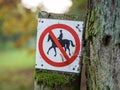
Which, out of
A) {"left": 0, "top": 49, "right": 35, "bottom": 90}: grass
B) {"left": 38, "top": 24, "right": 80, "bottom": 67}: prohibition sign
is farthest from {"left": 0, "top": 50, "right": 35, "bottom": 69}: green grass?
{"left": 38, "top": 24, "right": 80, "bottom": 67}: prohibition sign

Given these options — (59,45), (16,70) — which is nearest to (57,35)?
(59,45)

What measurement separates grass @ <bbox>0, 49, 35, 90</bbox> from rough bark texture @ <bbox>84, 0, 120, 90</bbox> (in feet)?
21.9

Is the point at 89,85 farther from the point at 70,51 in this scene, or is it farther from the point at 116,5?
the point at 116,5

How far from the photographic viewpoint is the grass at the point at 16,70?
1349 cm

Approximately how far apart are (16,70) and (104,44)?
19.9 meters

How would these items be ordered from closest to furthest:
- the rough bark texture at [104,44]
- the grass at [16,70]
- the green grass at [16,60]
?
the rough bark texture at [104,44], the grass at [16,70], the green grass at [16,60]

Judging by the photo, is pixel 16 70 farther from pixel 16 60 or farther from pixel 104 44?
pixel 104 44

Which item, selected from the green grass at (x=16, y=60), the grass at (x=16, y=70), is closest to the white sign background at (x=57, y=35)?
the grass at (x=16, y=70)

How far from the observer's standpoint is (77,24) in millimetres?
2277

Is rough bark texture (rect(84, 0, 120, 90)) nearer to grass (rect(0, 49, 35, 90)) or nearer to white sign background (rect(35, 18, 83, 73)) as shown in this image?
white sign background (rect(35, 18, 83, 73))

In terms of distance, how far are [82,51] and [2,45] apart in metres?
30.7

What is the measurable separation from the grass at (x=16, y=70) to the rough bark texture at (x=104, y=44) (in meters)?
6.68

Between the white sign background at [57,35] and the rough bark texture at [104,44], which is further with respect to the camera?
the white sign background at [57,35]

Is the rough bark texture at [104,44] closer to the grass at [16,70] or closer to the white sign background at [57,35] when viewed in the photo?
the white sign background at [57,35]
